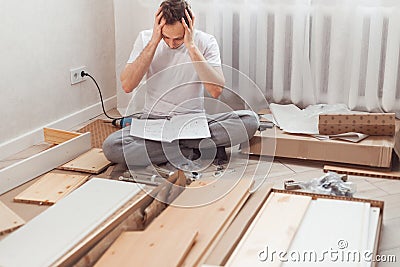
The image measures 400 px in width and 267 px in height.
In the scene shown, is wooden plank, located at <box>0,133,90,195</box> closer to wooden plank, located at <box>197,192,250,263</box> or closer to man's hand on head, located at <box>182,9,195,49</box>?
man's hand on head, located at <box>182,9,195,49</box>

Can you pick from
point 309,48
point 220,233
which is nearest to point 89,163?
point 220,233

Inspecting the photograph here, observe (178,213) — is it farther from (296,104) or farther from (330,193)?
(296,104)

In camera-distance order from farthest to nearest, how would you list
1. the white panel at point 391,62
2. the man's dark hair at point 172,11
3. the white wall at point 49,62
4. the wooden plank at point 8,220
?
the white panel at point 391,62 → the white wall at point 49,62 → the man's dark hair at point 172,11 → the wooden plank at point 8,220

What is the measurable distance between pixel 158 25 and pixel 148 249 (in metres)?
1.06

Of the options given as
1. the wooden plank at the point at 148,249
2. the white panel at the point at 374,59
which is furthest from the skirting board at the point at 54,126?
the white panel at the point at 374,59

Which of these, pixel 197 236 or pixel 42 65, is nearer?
pixel 197 236

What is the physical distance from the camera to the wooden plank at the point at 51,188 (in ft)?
7.24

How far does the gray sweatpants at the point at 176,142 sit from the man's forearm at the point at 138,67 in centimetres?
19

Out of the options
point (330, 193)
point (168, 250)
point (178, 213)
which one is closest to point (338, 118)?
point (330, 193)

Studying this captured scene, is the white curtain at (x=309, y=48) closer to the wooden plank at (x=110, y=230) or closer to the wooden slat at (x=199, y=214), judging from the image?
the wooden slat at (x=199, y=214)

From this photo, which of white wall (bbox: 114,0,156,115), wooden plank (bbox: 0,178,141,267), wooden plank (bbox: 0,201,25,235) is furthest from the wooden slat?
white wall (bbox: 114,0,156,115)

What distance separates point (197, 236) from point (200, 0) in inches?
65.7

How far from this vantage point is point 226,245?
1.73m

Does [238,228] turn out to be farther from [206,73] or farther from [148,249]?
[206,73]
